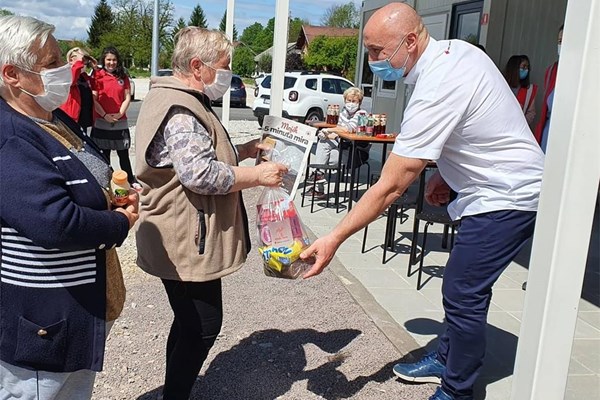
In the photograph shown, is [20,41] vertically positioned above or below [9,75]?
above

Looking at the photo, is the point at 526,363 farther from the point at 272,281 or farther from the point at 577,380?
the point at 272,281

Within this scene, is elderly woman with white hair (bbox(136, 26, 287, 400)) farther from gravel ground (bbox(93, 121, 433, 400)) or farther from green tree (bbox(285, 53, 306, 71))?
green tree (bbox(285, 53, 306, 71))

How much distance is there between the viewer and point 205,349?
2551 millimetres

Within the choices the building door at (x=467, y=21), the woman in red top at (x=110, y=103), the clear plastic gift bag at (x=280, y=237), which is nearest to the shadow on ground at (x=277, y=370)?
the clear plastic gift bag at (x=280, y=237)

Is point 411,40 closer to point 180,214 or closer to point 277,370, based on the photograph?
point 180,214

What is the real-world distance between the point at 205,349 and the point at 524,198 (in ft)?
5.20

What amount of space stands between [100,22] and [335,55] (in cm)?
2130

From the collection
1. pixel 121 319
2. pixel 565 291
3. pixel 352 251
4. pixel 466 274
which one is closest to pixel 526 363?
pixel 565 291

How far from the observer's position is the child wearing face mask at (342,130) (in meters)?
7.02

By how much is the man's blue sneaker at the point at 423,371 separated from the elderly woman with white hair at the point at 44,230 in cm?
183

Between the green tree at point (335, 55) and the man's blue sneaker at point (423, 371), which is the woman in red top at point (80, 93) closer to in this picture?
the man's blue sneaker at point (423, 371)

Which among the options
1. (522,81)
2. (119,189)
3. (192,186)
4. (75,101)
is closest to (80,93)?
(75,101)

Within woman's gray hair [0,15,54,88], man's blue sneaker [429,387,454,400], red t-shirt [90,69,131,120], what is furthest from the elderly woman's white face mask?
red t-shirt [90,69,131,120]

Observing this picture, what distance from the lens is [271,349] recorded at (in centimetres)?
353
